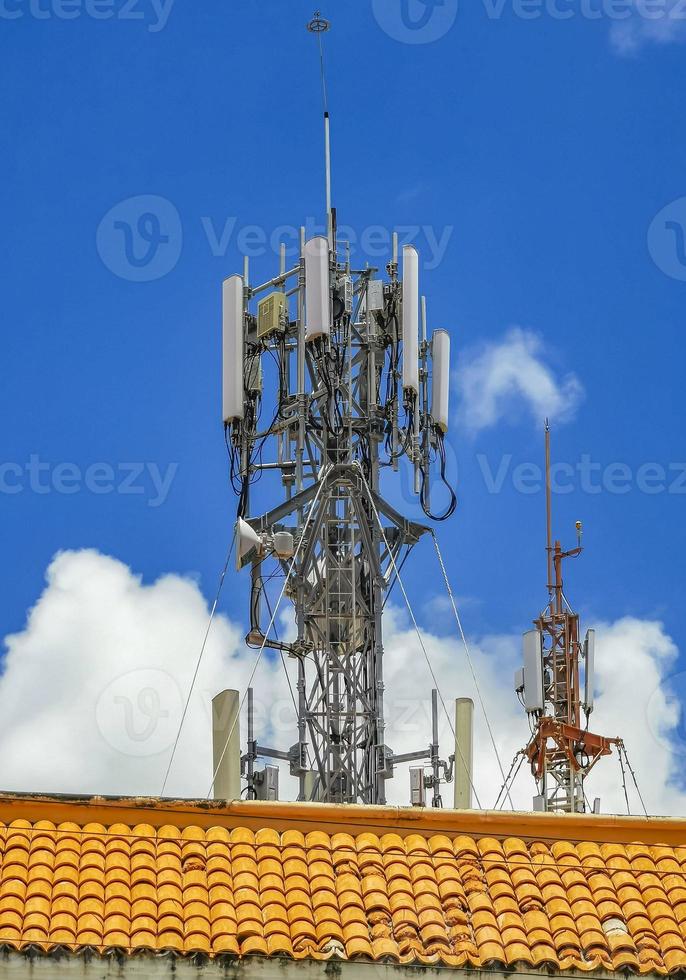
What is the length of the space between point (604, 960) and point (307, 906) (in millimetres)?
3261

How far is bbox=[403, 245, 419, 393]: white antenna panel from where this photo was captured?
99.0ft

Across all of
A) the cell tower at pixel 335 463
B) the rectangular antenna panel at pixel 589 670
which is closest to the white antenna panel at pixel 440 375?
the cell tower at pixel 335 463

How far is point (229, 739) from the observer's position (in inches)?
1019

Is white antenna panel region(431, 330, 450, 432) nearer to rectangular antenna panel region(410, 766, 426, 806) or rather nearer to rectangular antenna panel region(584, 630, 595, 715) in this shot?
rectangular antenna panel region(410, 766, 426, 806)

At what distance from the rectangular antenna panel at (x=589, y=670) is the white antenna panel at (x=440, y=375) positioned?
15.4m

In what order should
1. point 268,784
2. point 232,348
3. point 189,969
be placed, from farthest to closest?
1. point 232,348
2. point 268,784
3. point 189,969

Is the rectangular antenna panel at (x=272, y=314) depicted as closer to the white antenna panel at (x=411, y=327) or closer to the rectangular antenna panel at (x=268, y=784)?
the white antenna panel at (x=411, y=327)

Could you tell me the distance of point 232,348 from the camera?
3081 cm

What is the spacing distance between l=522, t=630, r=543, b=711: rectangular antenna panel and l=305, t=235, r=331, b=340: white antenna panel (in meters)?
18.2

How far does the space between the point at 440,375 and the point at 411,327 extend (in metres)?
1.13

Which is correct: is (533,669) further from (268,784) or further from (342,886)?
(342,886)

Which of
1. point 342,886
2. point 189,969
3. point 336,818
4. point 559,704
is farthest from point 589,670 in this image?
point 189,969

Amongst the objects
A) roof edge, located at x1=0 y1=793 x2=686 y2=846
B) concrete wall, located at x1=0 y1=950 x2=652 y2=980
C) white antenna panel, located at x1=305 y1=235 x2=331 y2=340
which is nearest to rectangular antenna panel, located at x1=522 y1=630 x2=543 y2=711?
white antenna panel, located at x1=305 y1=235 x2=331 y2=340

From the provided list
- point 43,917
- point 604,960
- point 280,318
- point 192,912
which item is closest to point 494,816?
point 604,960
